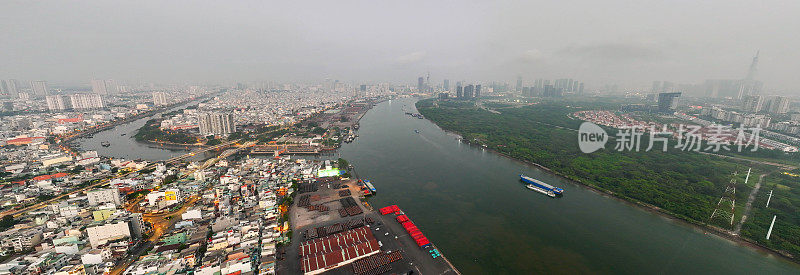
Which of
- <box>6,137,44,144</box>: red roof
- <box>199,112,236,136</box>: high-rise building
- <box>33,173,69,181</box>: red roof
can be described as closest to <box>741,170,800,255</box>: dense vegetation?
<box>33,173,69,181</box>: red roof

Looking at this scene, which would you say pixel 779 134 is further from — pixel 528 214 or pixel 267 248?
pixel 267 248

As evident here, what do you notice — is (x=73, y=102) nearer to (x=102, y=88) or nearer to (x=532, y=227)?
(x=102, y=88)

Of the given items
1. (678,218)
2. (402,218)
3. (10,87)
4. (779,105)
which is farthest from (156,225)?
(10,87)

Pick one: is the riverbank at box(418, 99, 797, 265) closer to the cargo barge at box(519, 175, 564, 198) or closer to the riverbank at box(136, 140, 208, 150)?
the cargo barge at box(519, 175, 564, 198)

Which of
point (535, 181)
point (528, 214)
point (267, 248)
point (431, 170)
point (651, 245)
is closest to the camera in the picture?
point (267, 248)

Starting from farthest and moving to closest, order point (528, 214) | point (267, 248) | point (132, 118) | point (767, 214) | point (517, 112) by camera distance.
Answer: point (517, 112), point (132, 118), point (528, 214), point (767, 214), point (267, 248)

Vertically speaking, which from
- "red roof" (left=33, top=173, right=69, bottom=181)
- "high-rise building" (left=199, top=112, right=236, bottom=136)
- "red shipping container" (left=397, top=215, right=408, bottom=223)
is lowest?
"red shipping container" (left=397, top=215, right=408, bottom=223)

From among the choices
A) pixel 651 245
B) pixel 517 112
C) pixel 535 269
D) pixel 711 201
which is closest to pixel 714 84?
pixel 517 112

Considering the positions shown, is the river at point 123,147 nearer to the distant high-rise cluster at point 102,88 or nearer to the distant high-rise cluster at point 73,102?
the distant high-rise cluster at point 73,102
